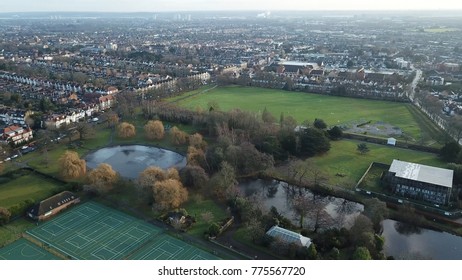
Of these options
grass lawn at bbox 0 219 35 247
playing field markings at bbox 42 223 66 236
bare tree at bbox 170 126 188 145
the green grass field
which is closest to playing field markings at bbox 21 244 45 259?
grass lawn at bbox 0 219 35 247

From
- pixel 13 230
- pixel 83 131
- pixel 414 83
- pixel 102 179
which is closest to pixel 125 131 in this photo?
pixel 83 131

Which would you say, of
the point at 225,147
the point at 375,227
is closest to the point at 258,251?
the point at 375,227

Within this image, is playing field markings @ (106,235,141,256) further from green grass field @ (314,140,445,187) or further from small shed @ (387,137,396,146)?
small shed @ (387,137,396,146)

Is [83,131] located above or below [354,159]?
above

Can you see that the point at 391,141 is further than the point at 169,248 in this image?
Yes

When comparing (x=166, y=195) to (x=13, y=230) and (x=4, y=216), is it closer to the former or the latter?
(x=13, y=230)

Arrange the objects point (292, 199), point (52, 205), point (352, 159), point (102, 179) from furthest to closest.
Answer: point (352, 159) → point (292, 199) → point (102, 179) → point (52, 205)

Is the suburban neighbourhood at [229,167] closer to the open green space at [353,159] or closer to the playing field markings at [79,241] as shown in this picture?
the playing field markings at [79,241]
